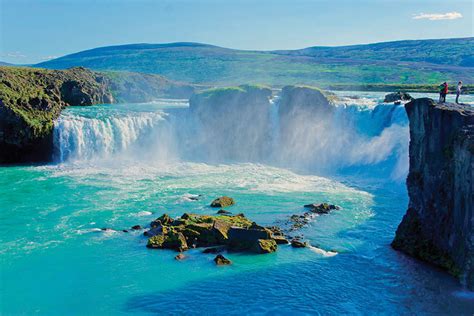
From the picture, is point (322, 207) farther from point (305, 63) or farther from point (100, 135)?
point (305, 63)

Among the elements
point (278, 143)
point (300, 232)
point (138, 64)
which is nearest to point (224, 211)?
point (300, 232)

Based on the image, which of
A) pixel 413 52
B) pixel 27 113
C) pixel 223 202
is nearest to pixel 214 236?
pixel 223 202

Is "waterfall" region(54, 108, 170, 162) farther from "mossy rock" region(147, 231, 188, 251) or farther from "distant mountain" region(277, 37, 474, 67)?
"distant mountain" region(277, 37, 474, 67)

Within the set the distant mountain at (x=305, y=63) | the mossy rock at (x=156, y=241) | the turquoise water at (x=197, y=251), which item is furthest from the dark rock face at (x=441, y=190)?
the distant mountain at (x=305, y=63)

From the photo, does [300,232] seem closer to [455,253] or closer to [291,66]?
[455,253]

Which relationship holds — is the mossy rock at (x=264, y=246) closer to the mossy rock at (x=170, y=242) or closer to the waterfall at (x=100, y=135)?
the mossy rock at (x=170, y=242)
